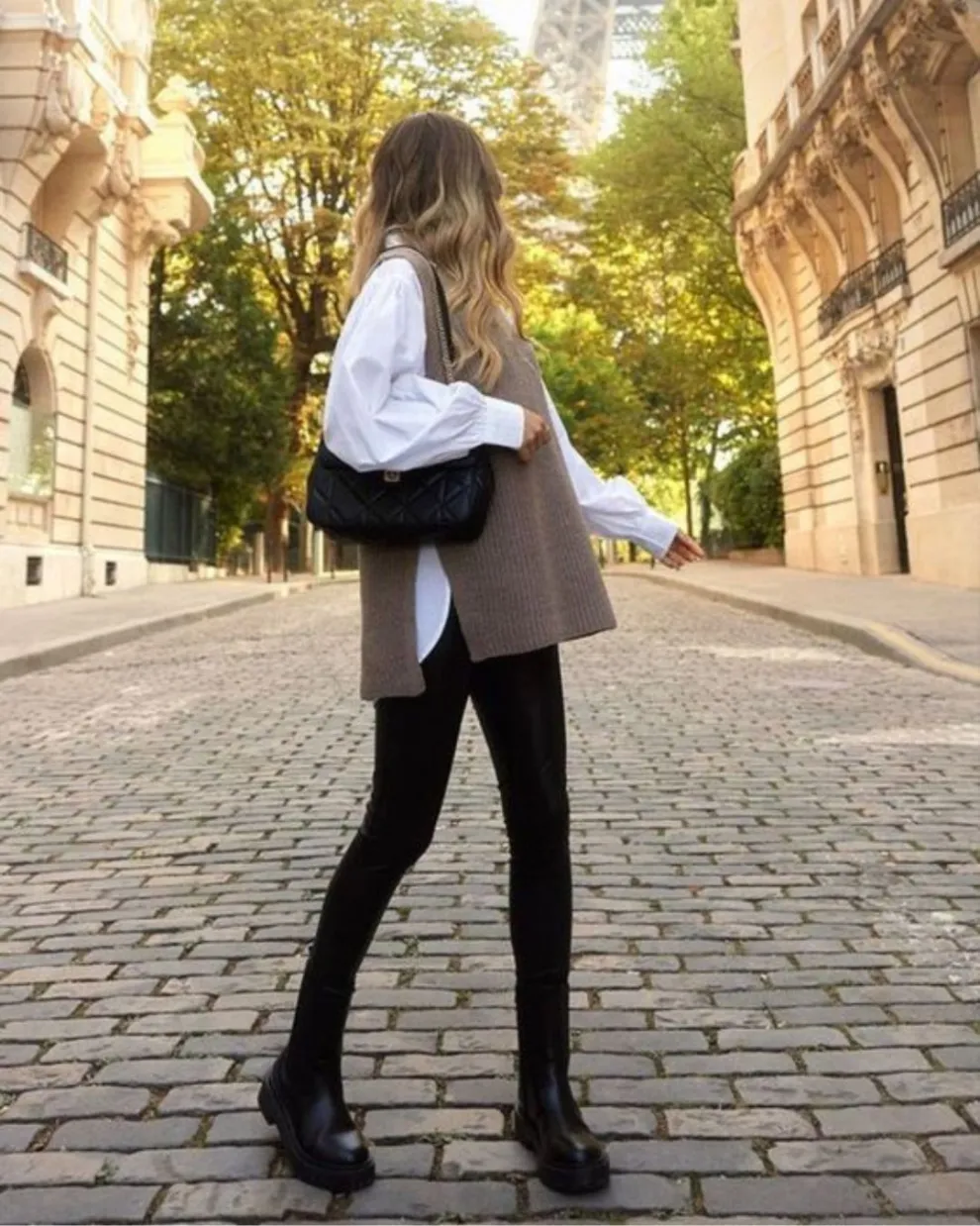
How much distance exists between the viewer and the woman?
2.02m

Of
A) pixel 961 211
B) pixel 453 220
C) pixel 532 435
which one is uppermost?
pixel 961 211

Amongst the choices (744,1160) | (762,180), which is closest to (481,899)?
(744,1160)

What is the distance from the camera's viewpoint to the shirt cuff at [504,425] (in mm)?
2041

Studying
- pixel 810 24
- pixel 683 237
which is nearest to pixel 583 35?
pixel 683 237

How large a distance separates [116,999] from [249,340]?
92.8 ft

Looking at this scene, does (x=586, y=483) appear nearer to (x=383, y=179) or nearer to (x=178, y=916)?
(x=383, y=179)

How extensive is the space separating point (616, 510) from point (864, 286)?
2110cm

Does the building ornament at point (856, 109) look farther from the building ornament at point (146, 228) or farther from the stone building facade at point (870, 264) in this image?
the building ornament at point (146, 228)

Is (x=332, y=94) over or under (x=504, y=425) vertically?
over

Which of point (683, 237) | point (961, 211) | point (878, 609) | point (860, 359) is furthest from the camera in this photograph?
point (683, 237)

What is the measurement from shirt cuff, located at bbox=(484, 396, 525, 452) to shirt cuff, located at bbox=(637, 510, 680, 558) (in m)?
0.43

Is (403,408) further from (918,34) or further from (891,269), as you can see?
(891,269)

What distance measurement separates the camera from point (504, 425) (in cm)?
205

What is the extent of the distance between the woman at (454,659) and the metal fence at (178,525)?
25.7 metres
